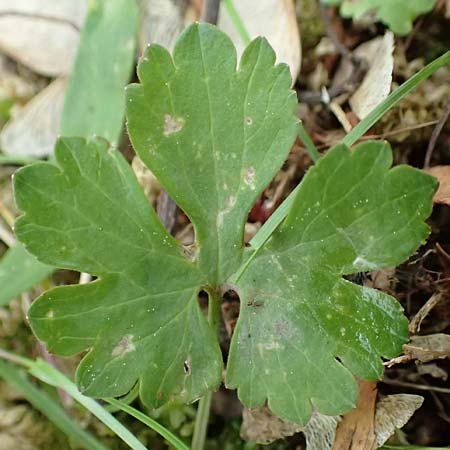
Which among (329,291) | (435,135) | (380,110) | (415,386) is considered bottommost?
(415,386)

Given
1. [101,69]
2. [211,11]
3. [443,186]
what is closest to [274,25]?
[211,11]

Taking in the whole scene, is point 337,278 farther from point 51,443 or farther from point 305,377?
point 51,443

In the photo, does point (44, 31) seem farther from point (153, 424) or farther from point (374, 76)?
point (153, 424)

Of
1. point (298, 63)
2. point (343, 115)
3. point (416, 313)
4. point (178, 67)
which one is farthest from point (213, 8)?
point (416, 313)

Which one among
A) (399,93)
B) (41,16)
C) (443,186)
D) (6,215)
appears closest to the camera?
(399,93)

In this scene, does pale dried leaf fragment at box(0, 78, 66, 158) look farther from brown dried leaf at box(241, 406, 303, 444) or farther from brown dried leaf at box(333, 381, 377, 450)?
brown dried leaf at box(333, 381, 377, 450)
